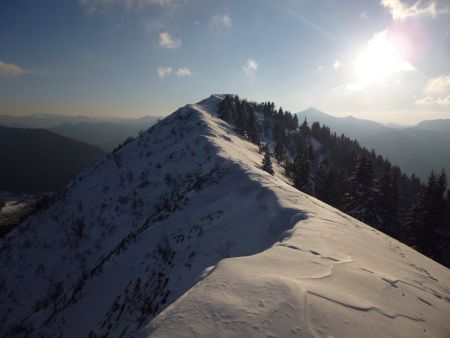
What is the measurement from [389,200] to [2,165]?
216m

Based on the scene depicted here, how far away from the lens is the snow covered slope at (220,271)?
352 centimetres

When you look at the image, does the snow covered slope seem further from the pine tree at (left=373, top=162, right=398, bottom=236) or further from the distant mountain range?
the distant mountain range

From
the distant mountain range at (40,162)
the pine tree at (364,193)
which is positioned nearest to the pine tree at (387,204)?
the pine tree at (364,193)

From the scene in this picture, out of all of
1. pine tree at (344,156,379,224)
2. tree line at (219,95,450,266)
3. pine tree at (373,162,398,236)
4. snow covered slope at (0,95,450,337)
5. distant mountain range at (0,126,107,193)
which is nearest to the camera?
snow covered slope at (0,95,450,337)

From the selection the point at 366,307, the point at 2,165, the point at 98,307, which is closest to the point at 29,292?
the point at 98,307

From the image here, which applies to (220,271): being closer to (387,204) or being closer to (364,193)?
(364,193)

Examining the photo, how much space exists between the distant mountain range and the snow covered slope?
488 feet

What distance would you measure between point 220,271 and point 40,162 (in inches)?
8191

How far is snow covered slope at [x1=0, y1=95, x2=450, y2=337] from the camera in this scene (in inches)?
139

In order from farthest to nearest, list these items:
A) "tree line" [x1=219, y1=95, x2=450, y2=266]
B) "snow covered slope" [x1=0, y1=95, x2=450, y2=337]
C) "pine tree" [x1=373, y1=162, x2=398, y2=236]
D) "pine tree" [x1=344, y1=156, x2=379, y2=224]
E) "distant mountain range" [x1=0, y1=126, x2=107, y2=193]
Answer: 1. "distant mountain range" [x1=0, y1=126, x2=107, y2=193]
2. "pine tree" [x1=373, y1=162, x2=398, y2=236]
3. "pine tree" [x1=344, y1=156, x2=379, y2=224]
4. "tree line" [x1=219, y1=95, x2=450, y2=266]
5. "snow covered slope" [x1=0, y1=95, x2=450, y2=337]

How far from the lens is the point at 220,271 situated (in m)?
4.51

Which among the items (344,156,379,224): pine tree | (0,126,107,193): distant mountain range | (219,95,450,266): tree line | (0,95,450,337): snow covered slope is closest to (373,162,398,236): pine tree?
(219,95,450,266): tree line

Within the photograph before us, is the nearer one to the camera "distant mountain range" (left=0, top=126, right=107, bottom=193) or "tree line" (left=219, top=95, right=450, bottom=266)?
"tree line" (left=219, top=95, right=450, bottom=266)

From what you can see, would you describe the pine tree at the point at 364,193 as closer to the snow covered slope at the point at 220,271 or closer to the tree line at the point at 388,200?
the tree line at the point at 388,200
